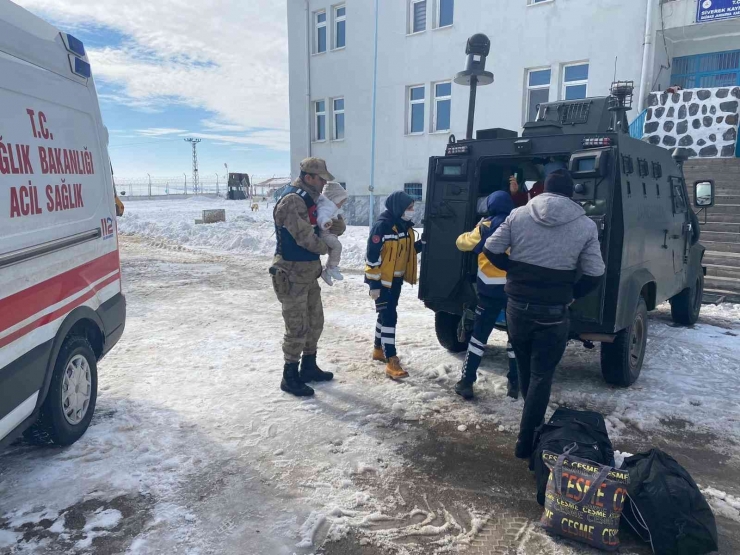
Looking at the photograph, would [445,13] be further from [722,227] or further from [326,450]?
[326,450]

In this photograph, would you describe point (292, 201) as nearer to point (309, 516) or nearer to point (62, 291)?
point (62, 291)

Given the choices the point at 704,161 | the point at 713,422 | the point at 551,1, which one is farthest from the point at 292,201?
the point at 551,1

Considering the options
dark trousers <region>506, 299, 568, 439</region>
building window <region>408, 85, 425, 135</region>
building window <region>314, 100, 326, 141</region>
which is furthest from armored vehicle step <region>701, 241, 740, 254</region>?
building window <region>314, 100, 326, 141</region>

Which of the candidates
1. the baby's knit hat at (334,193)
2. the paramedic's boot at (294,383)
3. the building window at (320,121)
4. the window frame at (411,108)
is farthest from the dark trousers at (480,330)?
the building window at (320,121)

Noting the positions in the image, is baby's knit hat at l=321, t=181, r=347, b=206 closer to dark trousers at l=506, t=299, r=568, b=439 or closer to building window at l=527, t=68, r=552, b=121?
dark trousers at l=506, t=299, r=568, b=439

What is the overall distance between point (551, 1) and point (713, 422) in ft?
44.9

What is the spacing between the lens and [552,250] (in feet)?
11.0

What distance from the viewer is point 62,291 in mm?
3551

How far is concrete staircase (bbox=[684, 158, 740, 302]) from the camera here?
362 inches

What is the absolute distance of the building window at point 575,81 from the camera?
48.0ft

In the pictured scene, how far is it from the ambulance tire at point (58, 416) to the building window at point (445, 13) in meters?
16.1

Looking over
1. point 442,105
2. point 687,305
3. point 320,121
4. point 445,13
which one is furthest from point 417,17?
point 687,305

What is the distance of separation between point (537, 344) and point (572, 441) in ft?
2.09

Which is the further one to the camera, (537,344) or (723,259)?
(723,259)
